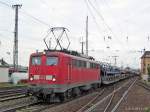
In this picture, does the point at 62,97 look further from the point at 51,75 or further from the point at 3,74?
the point at 3,74

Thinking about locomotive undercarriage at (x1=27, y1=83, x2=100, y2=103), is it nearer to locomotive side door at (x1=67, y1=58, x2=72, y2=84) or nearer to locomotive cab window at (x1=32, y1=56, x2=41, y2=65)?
locomotive side door at (x1=67, y1=58, x2=72, y2=84)

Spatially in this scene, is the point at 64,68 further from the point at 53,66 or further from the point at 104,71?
the point at 104,71

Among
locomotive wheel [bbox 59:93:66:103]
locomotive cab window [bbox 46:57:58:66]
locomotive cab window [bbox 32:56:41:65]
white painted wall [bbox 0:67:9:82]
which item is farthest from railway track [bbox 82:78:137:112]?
white painted wall [bbox 0:67:9:82]

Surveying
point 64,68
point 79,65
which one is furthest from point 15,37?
point 64,68

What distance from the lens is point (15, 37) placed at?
163 feet

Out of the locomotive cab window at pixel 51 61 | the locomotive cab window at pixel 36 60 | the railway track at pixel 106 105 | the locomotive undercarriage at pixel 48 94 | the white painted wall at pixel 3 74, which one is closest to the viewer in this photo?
the railway track at pixel 106 105

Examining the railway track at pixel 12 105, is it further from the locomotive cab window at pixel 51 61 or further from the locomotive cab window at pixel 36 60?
the locomotive cab window at pixel 51 61

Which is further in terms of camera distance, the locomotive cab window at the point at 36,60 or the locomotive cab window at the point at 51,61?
the locomotive cab window at the point at 36,60

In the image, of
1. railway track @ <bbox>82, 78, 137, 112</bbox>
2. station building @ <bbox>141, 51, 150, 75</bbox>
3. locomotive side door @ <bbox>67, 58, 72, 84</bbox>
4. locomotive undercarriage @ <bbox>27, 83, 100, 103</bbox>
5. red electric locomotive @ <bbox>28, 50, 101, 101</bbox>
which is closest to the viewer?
railway track @ <bbox>82, 78, 137, 112</bbox>

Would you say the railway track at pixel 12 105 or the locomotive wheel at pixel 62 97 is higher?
the locomotive wheel at pixel 62 97

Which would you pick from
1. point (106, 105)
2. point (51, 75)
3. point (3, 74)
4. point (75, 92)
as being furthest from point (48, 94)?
point (3, 74)

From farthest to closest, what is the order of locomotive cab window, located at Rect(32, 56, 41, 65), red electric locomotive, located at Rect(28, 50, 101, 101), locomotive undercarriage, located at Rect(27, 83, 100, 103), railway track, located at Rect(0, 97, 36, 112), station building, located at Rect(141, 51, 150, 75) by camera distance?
station building, located at Rect(141, 51, 150, 75)
locomotive cab window, located at Rect(32, 56, 41, 65)
red electric locomotive, located at Rect(28, 50, 101, 101)
locomotive undercarriage, located at Rect(27, 83, 100, 103)
railway track, located at Rect(0, 97, 36, 112)

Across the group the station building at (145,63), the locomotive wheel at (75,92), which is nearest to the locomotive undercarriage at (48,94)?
the locomotive wheel at (75,92)

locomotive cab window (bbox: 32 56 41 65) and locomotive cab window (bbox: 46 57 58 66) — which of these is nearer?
locomotive cab window (bbox: 46 57 58 66)
